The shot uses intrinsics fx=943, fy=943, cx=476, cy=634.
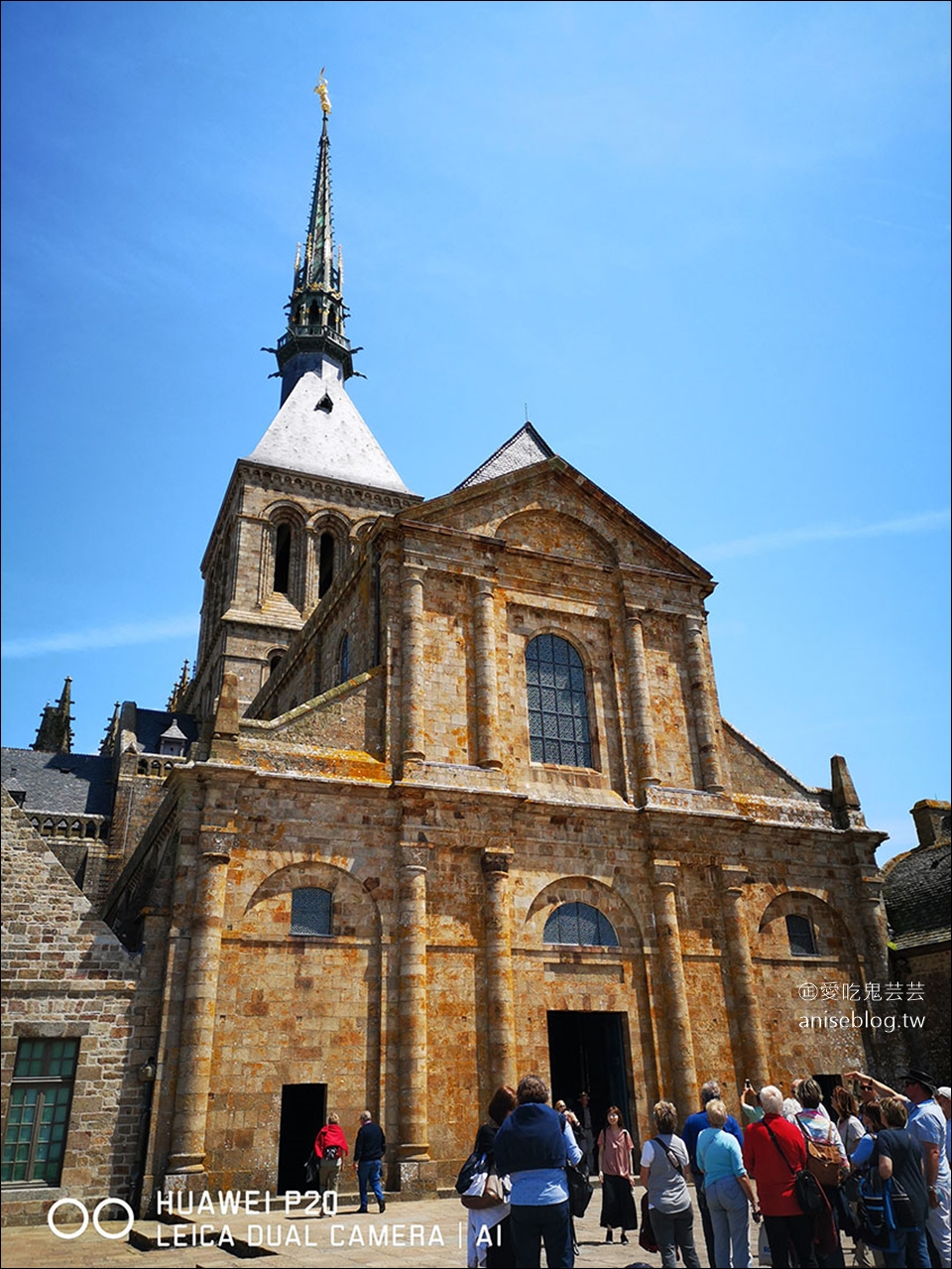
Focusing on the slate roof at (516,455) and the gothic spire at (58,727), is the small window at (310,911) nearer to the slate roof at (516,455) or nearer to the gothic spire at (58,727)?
the slate roof at (516,455)

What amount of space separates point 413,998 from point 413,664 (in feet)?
20.3

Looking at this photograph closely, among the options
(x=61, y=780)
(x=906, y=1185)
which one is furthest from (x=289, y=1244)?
(x=61, y=780)

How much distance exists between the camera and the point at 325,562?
136 ft

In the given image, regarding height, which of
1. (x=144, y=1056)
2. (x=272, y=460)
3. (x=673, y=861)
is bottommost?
(x=144, y=1056)

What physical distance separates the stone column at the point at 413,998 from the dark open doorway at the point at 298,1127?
1379mm

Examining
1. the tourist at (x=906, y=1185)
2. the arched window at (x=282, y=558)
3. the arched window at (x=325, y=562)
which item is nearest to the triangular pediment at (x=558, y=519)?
the tourist at (x=906, y=1185)

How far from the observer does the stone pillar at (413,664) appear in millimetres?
18000

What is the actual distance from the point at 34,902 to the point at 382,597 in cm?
848

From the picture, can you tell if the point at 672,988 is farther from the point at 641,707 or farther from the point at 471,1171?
the point at 471,1171

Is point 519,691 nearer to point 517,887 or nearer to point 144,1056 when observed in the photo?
point 517,887

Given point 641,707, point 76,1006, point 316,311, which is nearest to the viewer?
point 76,1006

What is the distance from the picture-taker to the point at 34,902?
14516 mm

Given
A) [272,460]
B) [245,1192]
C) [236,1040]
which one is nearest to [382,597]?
[236,1040]

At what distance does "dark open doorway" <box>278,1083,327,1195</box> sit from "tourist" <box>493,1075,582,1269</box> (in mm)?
9313
